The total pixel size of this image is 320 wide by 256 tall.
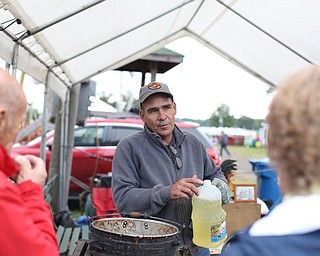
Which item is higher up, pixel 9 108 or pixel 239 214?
pixel 9 108

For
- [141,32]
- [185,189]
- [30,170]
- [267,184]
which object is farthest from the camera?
[267,184]

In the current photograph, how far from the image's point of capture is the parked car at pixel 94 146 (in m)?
8.71

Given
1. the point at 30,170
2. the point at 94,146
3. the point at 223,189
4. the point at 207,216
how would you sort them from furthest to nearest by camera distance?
the point at 94,146 → the point at 223,189 → the point at 207,216 → the point at 30,170

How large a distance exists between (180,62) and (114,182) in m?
8.19

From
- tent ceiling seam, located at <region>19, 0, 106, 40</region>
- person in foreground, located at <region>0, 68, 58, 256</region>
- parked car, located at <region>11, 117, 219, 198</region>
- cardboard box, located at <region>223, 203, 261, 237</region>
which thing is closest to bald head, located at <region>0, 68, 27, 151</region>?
person in foreground, located at <region>0, 68, 58, 256</region>

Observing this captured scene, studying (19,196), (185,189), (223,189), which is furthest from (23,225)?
(223,189)

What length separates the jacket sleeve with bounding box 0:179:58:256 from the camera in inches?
41.6

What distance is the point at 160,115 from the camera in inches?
105

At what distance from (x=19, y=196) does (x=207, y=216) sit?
1.44 m

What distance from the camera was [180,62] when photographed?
1045cm

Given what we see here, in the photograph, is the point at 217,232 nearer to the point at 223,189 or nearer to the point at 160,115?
the point at 223,189

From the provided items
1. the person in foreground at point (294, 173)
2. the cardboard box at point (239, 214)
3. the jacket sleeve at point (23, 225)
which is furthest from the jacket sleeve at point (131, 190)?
the cardboard box at point (239, 214)

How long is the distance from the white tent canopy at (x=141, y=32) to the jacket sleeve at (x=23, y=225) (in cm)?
163

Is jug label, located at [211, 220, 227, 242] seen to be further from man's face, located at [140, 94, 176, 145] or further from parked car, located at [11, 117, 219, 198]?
parked car, located at [11, 117, 219, 198]
